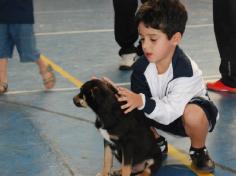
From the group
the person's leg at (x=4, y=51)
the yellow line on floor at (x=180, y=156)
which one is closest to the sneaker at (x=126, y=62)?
the person's leg at (x=4, y=51)

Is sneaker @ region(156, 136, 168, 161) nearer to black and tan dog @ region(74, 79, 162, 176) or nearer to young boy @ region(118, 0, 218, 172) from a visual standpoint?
young boy @ region(118, 0, 218, 172)

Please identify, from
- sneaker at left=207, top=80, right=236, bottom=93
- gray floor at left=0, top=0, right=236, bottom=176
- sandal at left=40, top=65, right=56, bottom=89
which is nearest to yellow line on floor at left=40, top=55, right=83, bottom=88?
gray floor at left=0, top=0, right=236, bottom=176

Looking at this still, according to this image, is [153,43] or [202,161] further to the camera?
[202,161]

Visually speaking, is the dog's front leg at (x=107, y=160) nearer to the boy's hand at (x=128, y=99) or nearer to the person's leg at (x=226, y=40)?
the boy's hand at (x=128, y=99)

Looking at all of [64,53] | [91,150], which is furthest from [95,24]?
[91,150]

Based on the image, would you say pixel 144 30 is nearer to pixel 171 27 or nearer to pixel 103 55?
pixel 171 27

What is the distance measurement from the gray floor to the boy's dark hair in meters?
0.62

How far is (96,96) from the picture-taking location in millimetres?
1994

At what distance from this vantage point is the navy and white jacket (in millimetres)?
2186

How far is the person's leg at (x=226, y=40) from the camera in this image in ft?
11.0

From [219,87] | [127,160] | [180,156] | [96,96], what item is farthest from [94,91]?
[219,87]

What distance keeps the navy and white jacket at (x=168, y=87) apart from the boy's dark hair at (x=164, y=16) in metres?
0.13

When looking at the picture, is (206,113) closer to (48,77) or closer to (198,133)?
(198,133)

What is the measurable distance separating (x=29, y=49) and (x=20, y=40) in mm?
83
